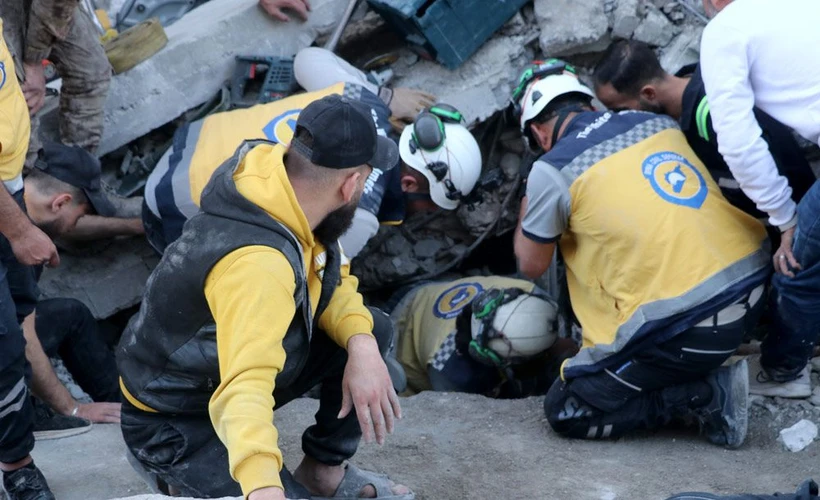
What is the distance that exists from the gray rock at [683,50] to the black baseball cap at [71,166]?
9.77ft

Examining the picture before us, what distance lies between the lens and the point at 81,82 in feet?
17.2

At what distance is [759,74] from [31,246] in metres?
2.73

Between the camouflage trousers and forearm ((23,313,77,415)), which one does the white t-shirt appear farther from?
the camouflage trousers

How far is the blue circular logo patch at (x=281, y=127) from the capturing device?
4.85 meters

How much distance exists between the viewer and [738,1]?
3887 mm

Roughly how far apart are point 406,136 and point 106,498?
243 centimetres

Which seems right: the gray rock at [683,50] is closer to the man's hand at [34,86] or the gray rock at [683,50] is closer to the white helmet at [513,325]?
the white helmet at [513,325]

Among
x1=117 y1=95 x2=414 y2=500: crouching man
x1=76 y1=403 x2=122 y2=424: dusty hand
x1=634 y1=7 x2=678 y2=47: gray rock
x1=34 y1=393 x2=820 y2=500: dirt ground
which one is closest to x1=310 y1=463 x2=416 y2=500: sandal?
x1=117 y1=95 x2=414 y2=500: crouching man

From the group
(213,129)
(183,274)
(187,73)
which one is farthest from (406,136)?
(183,274)

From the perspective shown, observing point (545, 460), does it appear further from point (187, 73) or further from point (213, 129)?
point (187, 73)

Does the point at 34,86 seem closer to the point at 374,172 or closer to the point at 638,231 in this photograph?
the point at 374,172

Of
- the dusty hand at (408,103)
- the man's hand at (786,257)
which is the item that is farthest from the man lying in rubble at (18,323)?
the man's hand at (786,257)

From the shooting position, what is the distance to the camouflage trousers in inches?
204

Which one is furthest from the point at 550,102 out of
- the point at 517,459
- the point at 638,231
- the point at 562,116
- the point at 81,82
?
the point at 81,82
